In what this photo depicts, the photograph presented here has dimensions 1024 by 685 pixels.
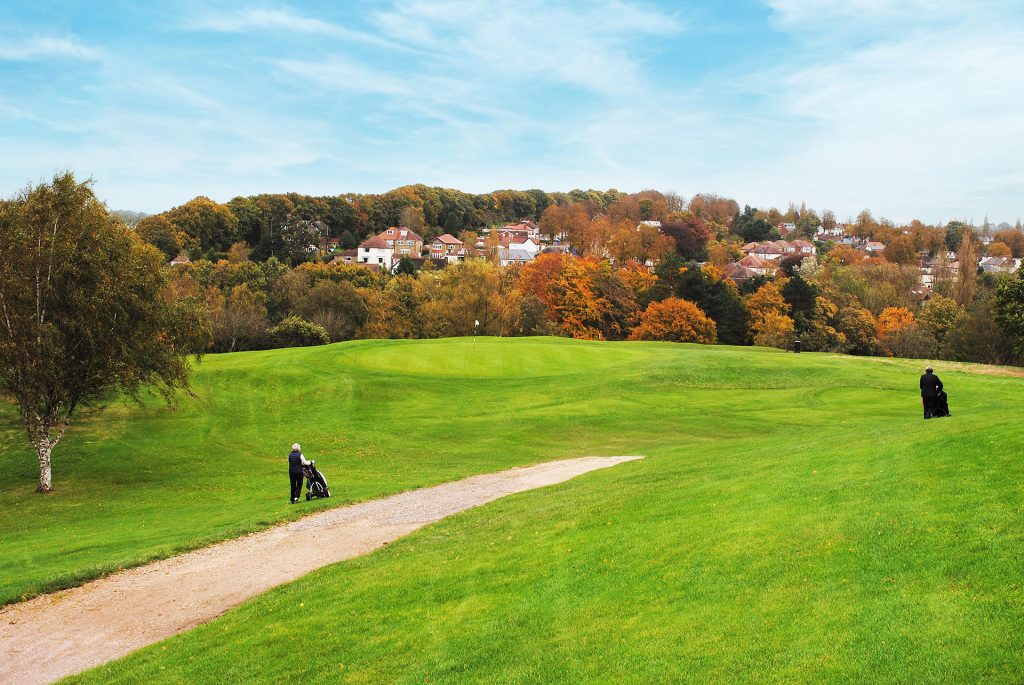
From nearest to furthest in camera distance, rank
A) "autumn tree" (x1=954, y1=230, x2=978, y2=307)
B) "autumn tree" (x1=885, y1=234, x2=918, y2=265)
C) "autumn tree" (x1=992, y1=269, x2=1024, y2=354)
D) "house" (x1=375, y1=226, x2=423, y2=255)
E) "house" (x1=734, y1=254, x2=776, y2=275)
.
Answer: "autumn tree" (x1=992, y1=269, x2=1024, y2=354)
"autumn tree" (x1=954, y1=230, x2=978, y2=307)
"house" (x1=734, y1=254, x2=776, y2=275)
"autumn tree" (x1=885, y1=234, x2=918, y2=265)
"house" (x1=375, y1=226, x2=423, y2=255)

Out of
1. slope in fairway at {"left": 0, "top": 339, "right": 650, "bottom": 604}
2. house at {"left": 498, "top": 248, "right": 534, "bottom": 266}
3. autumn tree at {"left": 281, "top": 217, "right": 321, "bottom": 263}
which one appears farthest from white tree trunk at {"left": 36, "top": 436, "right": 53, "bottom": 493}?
house at {"left": 498, "top": 248, "right": 534, "bottom": 266}

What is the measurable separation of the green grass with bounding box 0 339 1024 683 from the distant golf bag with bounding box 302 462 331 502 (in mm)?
702

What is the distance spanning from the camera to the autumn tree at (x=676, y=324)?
3605 inches

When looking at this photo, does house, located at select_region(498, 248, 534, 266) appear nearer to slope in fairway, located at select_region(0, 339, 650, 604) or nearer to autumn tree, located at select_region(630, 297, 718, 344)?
autumn tree, located at select_region(630, 297, 718, 344)

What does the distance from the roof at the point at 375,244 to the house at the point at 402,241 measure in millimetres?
1271

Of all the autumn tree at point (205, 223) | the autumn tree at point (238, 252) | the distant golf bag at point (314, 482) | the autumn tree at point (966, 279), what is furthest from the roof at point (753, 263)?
the distant golf bag at point (314, 482)

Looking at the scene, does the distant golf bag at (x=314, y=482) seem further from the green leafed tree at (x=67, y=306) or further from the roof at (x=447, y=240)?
the roof at (x=447, y=240)

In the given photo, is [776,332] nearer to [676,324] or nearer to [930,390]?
[676,324]

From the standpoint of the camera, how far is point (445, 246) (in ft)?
641

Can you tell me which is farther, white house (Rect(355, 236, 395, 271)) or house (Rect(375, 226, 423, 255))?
house (Rect(375, 226, 423, 255))

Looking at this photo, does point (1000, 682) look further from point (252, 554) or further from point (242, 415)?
point (242, 415)

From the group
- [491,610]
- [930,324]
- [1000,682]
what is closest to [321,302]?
[930,324]

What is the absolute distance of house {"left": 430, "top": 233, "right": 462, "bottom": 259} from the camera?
630 ft

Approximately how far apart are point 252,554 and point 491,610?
8.53 meters
